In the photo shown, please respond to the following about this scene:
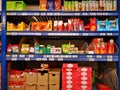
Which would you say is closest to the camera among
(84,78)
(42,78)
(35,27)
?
(84,78)

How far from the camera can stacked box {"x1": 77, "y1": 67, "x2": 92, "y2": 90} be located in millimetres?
4645

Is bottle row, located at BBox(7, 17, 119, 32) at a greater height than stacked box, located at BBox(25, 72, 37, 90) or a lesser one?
greater

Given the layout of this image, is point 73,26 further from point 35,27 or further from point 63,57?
point 35,27

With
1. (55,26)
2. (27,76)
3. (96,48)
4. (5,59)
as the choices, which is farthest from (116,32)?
(5,59)

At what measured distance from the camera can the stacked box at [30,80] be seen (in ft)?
15.5

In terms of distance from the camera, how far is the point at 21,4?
4.86 metres

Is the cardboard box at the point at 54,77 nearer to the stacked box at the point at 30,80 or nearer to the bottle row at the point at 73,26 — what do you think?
the stacked box at the point at 30,80

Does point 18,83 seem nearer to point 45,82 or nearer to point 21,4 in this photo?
point 45,82

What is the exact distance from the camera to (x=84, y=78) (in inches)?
183

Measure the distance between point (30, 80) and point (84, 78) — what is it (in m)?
1.12

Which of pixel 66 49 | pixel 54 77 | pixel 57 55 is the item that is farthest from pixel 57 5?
pixel 54 77

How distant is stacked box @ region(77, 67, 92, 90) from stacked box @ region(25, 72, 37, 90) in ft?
3.01

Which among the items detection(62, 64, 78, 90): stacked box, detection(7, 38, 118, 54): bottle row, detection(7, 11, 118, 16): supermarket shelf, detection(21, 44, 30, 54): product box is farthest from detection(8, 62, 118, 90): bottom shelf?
detection(7, 11, 118, 16): supermarket shelf

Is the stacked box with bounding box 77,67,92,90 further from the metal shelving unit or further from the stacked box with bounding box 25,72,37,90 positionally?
the stacked box with bounding box 25,72,37,90
